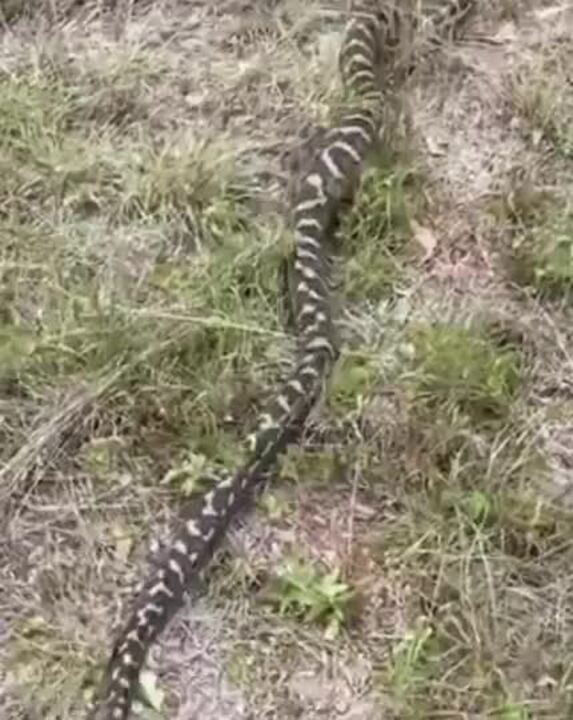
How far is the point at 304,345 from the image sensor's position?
205 inches

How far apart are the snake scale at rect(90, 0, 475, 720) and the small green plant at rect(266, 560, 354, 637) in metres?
0.22

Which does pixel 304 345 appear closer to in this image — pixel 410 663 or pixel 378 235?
pixel 378 235

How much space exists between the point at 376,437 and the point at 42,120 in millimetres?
1681

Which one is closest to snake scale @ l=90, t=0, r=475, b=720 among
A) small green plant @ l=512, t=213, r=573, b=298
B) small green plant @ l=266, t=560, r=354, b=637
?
small green plant @ l=266, t=560, r=354, b=637

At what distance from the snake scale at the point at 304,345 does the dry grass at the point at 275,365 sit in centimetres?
6

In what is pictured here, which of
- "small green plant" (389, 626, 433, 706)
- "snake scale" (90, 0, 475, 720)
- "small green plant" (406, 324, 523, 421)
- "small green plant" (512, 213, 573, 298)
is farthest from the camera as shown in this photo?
"small green plant" (512, 213, 573, 298)

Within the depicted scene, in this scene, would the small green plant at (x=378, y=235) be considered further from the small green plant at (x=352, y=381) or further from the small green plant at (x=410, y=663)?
the small green plant at (x=410, y=663)

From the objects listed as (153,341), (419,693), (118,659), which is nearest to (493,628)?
(419,693)

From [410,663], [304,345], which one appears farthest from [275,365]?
[410,663]

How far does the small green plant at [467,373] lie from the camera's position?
5051 millimetres

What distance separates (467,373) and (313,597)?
34.0 inches

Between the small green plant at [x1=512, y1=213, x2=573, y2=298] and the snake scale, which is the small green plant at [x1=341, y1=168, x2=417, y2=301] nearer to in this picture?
the snake scale

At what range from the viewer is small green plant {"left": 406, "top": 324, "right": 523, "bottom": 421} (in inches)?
199

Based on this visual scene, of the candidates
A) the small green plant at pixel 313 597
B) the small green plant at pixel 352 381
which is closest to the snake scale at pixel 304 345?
the small green plant at pixel 352 381
